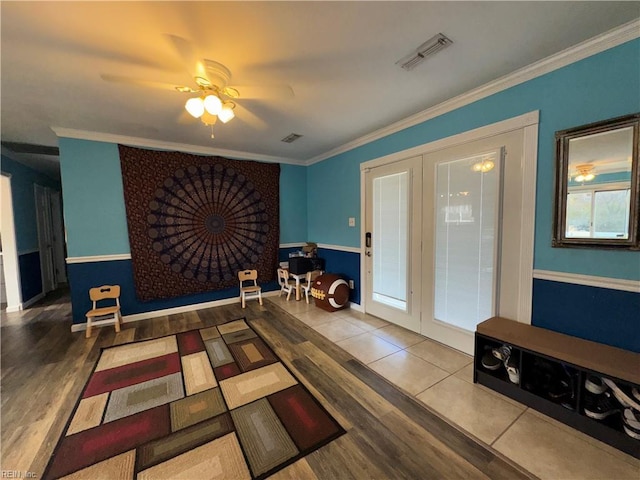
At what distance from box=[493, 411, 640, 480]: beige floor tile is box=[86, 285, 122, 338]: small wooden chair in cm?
398

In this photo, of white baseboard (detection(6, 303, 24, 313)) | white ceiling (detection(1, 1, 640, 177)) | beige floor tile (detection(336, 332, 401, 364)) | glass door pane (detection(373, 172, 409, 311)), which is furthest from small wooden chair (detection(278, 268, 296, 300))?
white baseboard (detection(6, 303, 24, 313))

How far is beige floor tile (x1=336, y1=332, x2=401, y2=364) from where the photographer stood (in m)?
2.46

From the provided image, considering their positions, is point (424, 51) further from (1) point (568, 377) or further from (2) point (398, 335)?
(2) point (398, 335)

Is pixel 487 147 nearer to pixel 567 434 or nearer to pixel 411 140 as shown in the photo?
pixel 411 140

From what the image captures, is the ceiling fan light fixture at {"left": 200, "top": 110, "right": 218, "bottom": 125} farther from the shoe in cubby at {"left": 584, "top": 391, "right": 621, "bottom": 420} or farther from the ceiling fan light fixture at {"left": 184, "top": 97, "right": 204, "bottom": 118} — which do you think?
the shoe in cubby at {"left": 584, "top": 391, "right": 621, "bottom": 420}

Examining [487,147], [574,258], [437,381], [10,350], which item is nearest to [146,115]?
[10,350]

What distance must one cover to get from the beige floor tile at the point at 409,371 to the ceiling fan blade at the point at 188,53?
268 centimetres

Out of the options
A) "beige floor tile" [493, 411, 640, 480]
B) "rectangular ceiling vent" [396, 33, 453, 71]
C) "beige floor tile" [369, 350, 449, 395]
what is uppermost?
"rectangular ceiling vent" [396, 33, 453, 71]

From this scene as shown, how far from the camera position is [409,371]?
7.23 ft

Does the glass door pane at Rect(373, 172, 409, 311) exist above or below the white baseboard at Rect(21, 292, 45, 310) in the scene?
above

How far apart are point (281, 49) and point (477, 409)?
2.85 metres

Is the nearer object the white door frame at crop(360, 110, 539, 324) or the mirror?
the mirror

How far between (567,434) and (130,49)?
3.74 m

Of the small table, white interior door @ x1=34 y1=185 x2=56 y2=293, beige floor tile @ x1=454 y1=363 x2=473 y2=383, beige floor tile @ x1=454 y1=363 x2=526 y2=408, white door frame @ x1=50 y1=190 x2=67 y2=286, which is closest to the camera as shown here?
beige floor tile @ x1=454 y1=363 x2=526 y2=408
